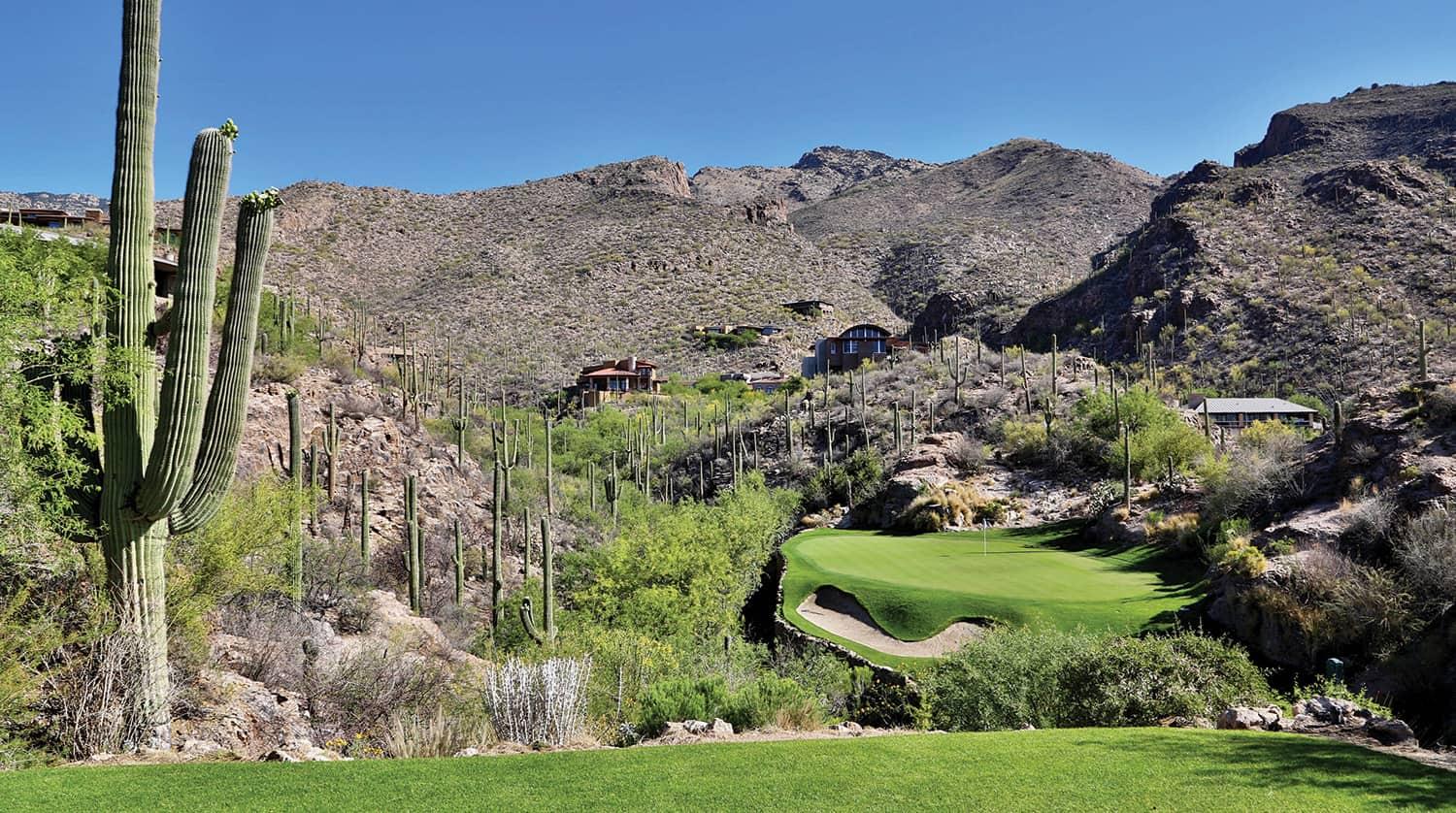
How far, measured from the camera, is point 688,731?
9.57 metres

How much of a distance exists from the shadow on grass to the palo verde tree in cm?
923

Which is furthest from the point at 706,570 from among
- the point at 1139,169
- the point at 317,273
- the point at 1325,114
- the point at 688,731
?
the point at 1139,169

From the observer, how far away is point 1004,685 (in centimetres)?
1287

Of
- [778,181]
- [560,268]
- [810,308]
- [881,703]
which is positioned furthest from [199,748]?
[778,181]

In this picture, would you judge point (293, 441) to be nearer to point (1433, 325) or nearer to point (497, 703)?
point (497, 703)

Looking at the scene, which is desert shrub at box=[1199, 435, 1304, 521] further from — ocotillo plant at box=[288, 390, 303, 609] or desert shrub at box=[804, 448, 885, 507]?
ocotillo plant at box=[288, 390, 303, 609]

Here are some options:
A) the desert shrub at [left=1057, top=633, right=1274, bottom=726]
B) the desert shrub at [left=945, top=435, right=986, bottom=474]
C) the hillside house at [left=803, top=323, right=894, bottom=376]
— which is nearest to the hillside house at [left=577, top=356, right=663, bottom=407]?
the hillside house at [left=803, top=323, right=894, bottom=376]

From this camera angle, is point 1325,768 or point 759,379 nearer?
point 1325,768

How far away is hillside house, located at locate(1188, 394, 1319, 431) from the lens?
138ft

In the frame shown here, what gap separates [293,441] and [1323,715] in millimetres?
19349

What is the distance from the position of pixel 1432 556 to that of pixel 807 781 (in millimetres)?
13787

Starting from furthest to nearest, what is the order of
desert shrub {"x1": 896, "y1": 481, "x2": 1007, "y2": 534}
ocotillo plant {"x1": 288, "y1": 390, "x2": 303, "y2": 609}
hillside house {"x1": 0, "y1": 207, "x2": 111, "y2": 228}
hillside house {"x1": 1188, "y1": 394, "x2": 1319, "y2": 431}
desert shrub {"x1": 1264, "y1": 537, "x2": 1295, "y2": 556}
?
hillside house {"x1": 1188, "y1": 394, "x2": 1319, "y2": 431} < hillside house {"x1": 0, "y1": 207, "x2": 111, "y2": 228} < desert shrub {"x1": 896, "y1": 481, "x2": 1007, "y2": 534} < desert shrub {"x1": 1264, "y1": 537, "x2": 1295, "y2": 556} < ocotillo plant {"x1": 288, "y1": 390, "x2": 303, "y2": 609}

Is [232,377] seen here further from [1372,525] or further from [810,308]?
[810,308]

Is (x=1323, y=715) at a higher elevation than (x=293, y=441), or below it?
below
